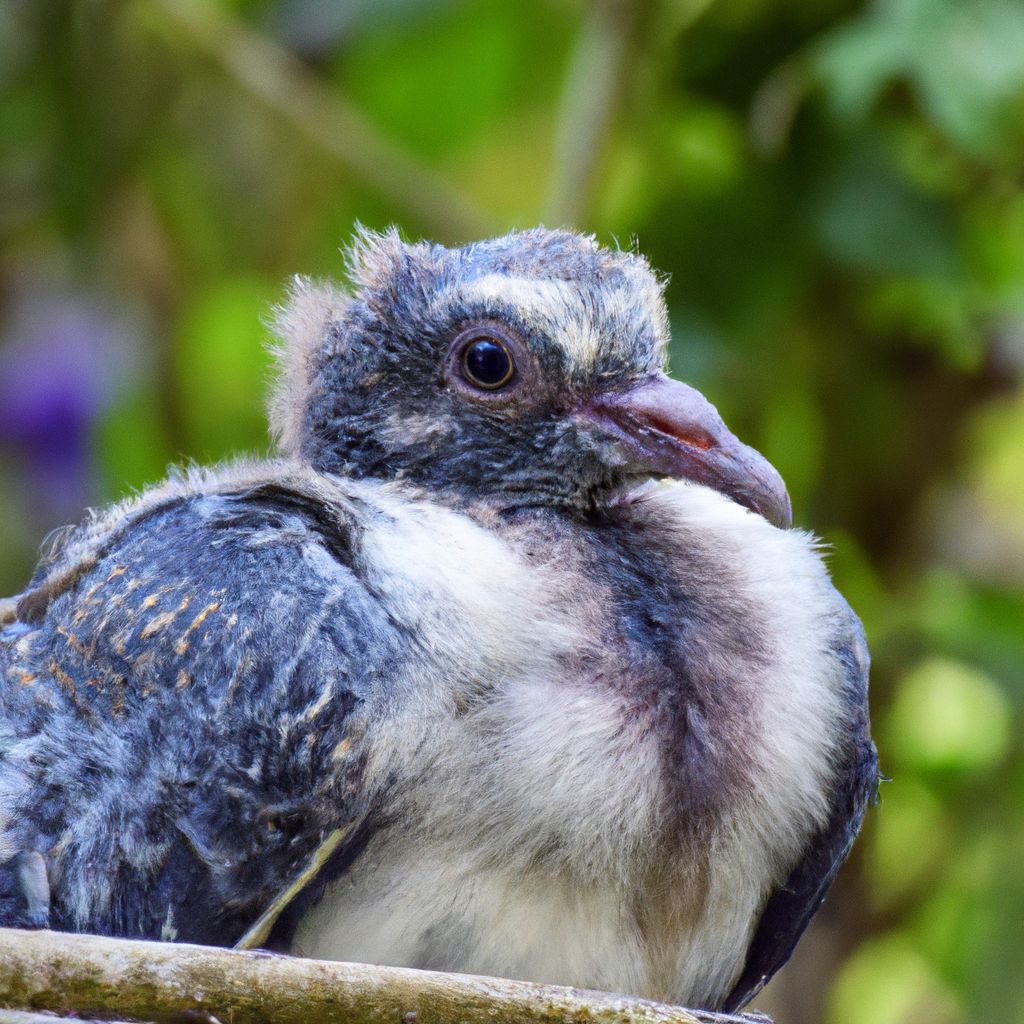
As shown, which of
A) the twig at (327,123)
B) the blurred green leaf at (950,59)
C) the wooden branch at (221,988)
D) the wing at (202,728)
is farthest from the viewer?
the twig at (327,123)

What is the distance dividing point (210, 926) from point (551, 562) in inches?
16.1

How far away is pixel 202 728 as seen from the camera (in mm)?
1185

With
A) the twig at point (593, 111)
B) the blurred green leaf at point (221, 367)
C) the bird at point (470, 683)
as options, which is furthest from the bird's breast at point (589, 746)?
the blurred green leaf at point (221, 367)

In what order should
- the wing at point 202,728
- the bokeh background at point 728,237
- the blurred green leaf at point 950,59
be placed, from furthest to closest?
the bokeh background at point 728,237 < the blurred green leaf at point 950,59 < the wing at point 202,728

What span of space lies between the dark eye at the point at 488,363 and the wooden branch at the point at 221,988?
59cm

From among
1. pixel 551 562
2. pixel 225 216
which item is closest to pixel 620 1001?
pixel 551 562

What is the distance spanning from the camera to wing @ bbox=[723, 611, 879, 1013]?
1.40 m

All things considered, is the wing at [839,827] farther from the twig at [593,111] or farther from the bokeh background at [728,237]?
the twig at [593,111]

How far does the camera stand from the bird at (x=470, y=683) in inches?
46.9

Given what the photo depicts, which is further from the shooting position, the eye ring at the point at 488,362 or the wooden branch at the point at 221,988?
the eye ring at the point at 488,362

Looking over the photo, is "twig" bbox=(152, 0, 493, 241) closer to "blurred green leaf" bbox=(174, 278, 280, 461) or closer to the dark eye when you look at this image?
"blurred green leaf" bbox=(174, 278, 280, 461)

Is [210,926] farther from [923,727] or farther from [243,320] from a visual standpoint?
[243,320]

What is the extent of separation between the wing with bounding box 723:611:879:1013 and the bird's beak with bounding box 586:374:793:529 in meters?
0.15

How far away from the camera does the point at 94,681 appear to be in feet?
4.16
